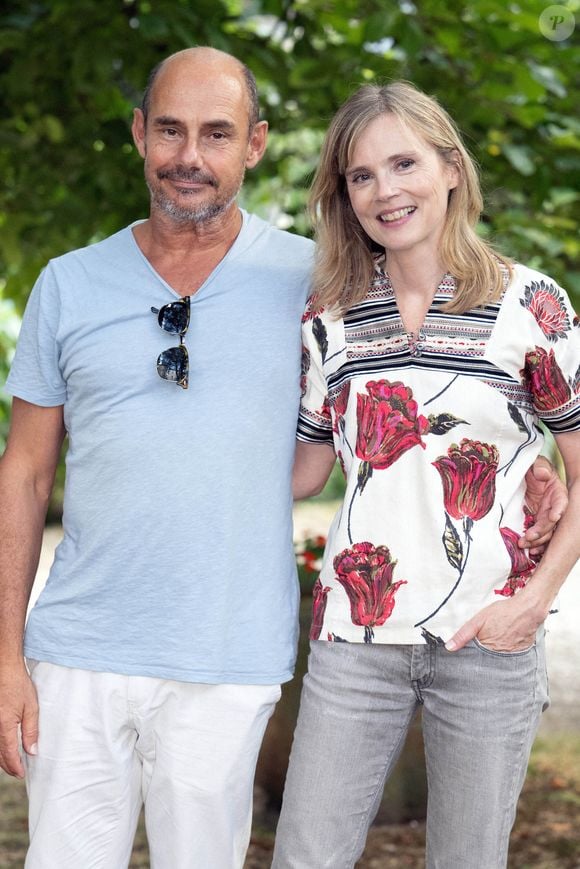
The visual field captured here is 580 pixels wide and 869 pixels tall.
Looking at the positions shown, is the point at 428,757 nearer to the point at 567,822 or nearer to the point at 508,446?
the point at 508,446

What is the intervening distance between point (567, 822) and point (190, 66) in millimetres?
3376

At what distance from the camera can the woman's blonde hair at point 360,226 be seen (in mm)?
2367

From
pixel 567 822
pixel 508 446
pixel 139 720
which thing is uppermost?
pixel 508 446

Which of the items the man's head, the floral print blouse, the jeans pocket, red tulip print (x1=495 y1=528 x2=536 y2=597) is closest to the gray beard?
the man's head

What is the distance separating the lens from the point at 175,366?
2400 mm

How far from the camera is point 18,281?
4367mm

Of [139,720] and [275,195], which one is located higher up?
[275,195]

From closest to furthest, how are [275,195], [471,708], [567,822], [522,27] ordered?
[471,708] < [522,27] < [567,822] < [275,195]

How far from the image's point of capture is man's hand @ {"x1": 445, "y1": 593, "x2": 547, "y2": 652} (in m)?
2.26

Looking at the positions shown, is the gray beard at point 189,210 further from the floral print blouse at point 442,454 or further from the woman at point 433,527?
the floral print blouse at point 442,454

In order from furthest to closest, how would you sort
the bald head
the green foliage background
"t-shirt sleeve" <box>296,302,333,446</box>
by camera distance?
the green foliage background, the bald head, "t-shirt sleeve" <box>296,302,333,446</box>

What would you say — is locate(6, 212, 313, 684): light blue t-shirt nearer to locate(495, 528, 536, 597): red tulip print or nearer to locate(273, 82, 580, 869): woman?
locate(273, 82, 580, 869): woman

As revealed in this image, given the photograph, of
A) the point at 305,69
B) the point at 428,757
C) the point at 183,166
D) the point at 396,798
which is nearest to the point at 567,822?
the point at 396,798

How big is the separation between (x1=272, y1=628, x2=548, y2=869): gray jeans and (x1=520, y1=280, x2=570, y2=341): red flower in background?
61 cm
